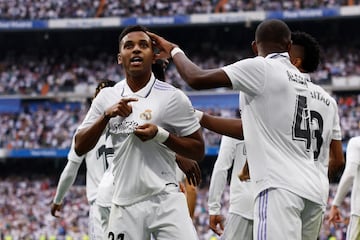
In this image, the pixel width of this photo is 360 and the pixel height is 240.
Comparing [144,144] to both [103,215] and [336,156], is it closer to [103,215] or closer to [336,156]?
[336,156]

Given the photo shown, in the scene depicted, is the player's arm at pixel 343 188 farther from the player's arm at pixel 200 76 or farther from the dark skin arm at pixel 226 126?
the player's arm at pixel 200 76

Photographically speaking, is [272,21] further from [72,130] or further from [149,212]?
[72,130]

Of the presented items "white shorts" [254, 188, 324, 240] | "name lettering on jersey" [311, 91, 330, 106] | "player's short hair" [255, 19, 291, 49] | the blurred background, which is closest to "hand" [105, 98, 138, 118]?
"player's short hair" [255, 19, 291, 49]

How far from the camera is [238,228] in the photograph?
8234mm

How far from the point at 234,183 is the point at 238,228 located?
1.79ft

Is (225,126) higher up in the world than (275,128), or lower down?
lower down

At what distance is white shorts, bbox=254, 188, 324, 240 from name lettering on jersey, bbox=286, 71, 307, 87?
756 millimetres

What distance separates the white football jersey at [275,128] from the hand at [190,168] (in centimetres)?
89

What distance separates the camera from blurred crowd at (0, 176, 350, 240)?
2947 cm

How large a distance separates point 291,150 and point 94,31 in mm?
39427

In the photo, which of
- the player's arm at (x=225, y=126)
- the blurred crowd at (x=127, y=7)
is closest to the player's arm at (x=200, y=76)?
the player's arm at (x=225, y=126)

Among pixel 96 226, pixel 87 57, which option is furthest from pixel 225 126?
pixel 87 57

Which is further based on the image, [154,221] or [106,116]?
[154,221]

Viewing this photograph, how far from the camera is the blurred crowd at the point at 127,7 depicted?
131ft
